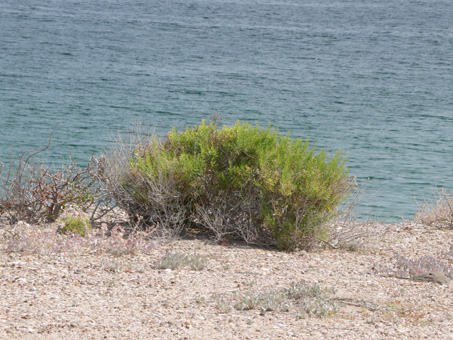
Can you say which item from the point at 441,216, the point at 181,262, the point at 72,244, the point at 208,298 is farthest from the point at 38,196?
the point at 441,216

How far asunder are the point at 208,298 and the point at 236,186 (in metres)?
2.61

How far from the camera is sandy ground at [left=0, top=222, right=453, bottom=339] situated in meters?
4.74

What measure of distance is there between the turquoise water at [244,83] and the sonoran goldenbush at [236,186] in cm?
264

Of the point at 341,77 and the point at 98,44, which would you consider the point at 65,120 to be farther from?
the point at 98,44

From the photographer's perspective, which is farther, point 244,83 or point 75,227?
point 244,83

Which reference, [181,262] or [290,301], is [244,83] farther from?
[290,301]

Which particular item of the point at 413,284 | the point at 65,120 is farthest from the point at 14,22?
the point at 413,284

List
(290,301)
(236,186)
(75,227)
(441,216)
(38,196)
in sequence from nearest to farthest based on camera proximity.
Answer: (290,301) < (75,227) < (236,186) < (38,196) < (441,216)

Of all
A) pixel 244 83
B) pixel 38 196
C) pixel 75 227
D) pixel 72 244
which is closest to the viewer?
pixel 72 244

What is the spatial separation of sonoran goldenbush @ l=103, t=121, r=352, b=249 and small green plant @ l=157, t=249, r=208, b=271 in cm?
111

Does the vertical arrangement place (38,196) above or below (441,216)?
above

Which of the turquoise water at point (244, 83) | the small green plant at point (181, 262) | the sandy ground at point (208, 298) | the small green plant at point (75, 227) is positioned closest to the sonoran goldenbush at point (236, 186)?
the sandy ground at point (208, 298)

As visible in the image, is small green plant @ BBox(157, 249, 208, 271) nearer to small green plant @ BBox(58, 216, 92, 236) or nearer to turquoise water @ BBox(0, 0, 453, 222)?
small green plant @ BBox(58, 216, 92, 236)

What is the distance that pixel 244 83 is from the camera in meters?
33.4
